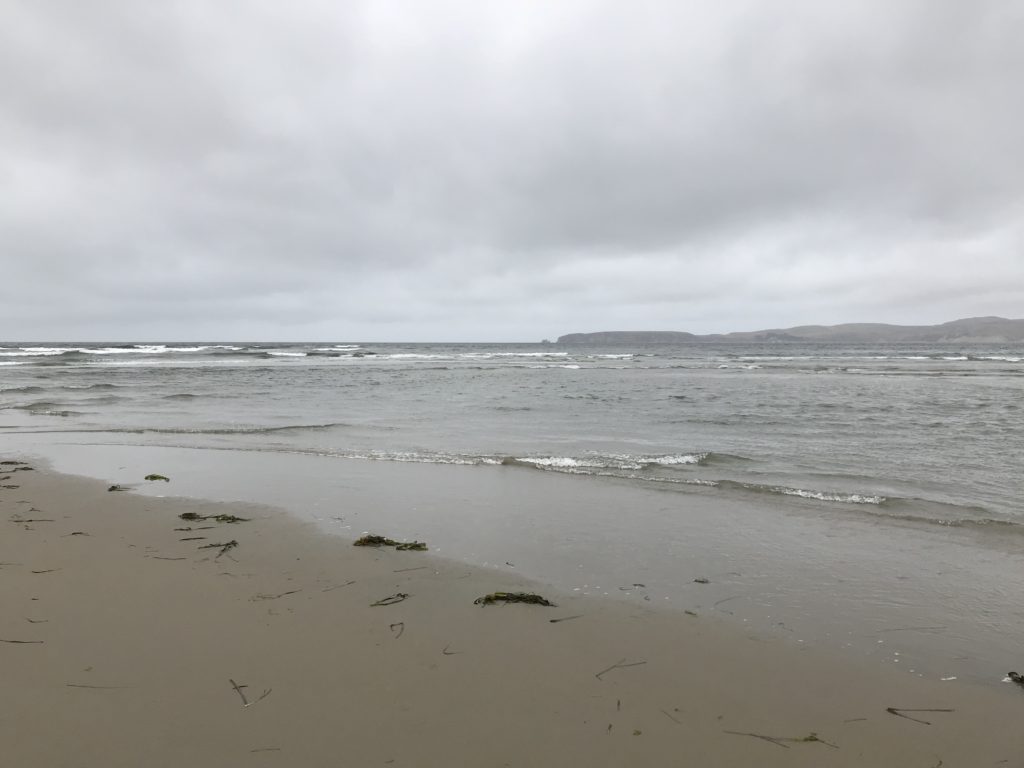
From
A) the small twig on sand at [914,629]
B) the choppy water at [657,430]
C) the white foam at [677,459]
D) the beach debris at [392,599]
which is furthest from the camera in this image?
the white foam at [677,459]

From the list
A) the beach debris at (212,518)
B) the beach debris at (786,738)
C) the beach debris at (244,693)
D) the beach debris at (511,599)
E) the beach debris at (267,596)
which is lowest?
the beach debris at (786,738)

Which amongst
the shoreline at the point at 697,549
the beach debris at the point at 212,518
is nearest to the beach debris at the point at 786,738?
the shoreline at the point at 697,549

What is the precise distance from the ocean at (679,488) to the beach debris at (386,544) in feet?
0.75

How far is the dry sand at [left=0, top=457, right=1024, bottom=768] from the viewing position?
271 centimetres

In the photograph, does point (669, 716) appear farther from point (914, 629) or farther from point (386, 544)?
point (386, 544)

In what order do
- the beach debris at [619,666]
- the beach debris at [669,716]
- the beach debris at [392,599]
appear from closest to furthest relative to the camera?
the beach debris at [669,716], the beach debris at [619,666], the beach debris at [392,599]

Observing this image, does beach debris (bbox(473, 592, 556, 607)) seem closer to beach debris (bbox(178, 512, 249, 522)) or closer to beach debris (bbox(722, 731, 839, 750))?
beach debris (bbox(722, 731, 839, 750))

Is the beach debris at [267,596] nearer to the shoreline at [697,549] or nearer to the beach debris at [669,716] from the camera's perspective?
the shoreline at [697,549]

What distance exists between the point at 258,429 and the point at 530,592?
1072 cm

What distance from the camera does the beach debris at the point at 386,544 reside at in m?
5.44

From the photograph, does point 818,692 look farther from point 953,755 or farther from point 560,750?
point 560,750

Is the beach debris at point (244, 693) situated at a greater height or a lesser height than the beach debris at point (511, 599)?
greater

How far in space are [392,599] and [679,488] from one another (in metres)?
4.82

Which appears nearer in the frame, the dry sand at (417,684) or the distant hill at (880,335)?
the dry sand at (417,684)
